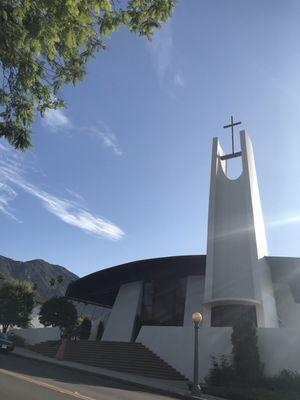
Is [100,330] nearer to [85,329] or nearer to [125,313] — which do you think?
[85,329]

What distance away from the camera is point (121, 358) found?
2469 centimetres

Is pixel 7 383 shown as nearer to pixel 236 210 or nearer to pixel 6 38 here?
pixel 6 38

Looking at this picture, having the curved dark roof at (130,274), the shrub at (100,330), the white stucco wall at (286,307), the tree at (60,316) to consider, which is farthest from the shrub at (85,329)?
the white stucco wall at (286,307)

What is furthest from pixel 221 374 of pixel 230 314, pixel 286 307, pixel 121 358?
pixel 286 307

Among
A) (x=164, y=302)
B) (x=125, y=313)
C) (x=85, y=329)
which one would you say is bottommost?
(x=85, y=329)

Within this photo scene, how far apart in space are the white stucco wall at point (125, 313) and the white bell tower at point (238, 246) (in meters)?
11.0

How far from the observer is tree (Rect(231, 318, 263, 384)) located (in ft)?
61.3

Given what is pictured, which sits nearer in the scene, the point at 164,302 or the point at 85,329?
the point at 164,302

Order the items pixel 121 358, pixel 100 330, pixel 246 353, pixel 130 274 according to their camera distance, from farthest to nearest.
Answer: pixel 100 330 → pixel 130 274 → pixel 121 358 → pixel 246 353

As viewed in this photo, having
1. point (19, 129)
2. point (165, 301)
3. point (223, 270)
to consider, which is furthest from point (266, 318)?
point (19, 129)

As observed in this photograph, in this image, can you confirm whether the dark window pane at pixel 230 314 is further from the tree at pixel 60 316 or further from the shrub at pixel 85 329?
the shrub at pixel 85 329

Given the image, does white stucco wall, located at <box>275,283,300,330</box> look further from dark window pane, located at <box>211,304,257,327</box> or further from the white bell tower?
dark window pane, located at <box>211,304,257,327</box>

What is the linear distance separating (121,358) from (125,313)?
1304cm

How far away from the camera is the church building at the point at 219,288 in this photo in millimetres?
21797
